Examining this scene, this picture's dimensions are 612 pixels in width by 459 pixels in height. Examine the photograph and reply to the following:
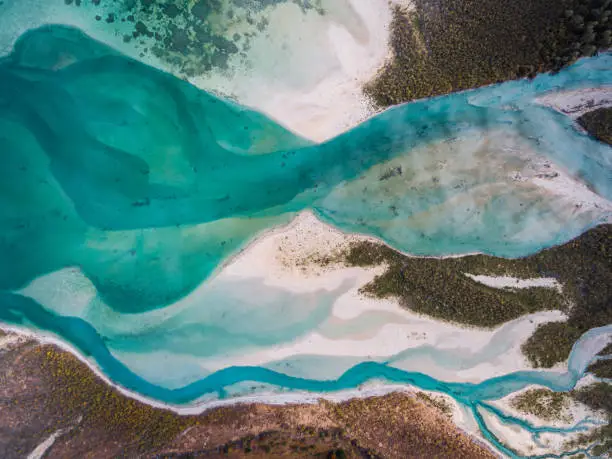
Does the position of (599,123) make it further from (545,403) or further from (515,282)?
(545,403)

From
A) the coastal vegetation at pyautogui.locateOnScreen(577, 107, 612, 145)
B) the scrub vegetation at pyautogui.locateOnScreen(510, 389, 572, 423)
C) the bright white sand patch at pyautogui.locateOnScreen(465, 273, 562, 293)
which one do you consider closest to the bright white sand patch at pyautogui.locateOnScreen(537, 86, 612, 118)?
the coastal vegetation at pyautogui.locateOnScreen(577, 107, 612, 145)

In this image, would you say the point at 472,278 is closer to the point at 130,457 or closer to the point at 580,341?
the point at 580,341

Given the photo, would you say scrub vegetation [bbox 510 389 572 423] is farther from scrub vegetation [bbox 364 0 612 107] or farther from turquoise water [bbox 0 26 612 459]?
scrub vegetation [bbox 364 0 612 107]

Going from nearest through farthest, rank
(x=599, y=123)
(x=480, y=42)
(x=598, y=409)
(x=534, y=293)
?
1. (x=599, y=123)
2. (x=480, y=42)
3. (x=534, y=293)
4. (x=598, y=409)

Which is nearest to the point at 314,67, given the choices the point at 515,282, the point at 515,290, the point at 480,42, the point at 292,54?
the point at 292,54

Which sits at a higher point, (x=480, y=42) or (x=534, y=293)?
(x=480, y=42)

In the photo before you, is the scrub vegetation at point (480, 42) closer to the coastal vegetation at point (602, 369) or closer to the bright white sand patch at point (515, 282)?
the bright white sand patch at point (515, 282)

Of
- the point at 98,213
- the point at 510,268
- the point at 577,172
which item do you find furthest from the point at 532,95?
the point at 98,213
